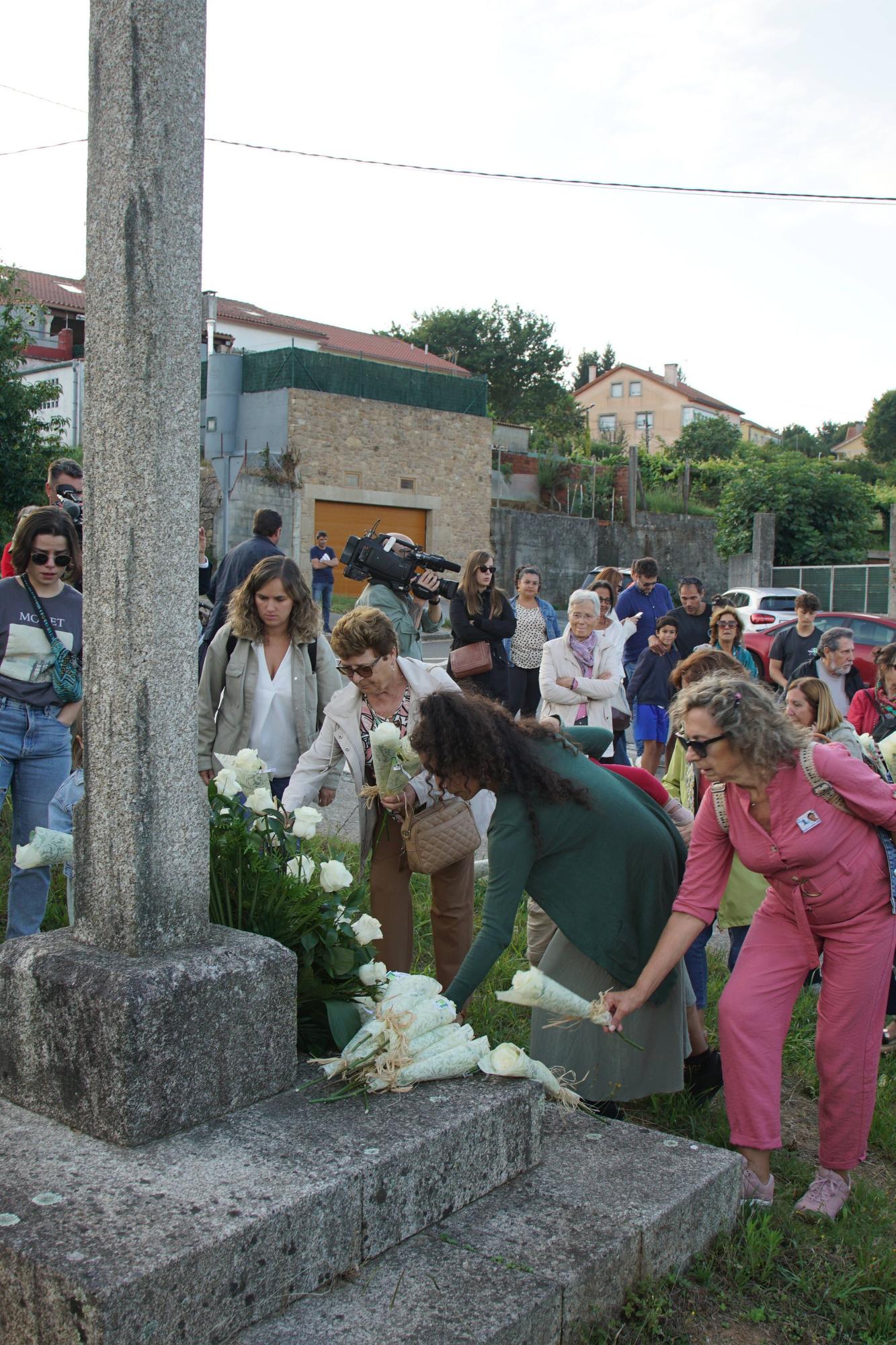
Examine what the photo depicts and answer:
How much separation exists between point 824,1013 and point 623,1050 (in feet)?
2.33

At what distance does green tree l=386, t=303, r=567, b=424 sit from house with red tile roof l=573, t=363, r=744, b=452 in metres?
13.2

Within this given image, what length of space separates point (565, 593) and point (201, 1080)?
31.7m

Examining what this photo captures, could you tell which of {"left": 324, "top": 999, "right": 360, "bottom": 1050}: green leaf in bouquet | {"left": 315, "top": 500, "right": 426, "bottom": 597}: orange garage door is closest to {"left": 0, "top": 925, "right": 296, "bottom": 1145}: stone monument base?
{"left": 324, "top": 999, "right": 360, "bottom": 1050}: green leaf in bouquet

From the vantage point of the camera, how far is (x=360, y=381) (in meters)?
30.6

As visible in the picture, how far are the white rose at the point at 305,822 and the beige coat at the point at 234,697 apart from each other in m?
1.76

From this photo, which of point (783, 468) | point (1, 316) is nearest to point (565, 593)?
point (783, 468)

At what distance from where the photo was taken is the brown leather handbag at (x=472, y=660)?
789 cm

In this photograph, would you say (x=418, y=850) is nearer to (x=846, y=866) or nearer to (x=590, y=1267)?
(x=846, y=866)

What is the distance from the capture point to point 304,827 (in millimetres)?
3438

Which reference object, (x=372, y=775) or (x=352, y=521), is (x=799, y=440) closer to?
(x=352, y=521)

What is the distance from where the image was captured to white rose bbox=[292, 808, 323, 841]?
3434 mm

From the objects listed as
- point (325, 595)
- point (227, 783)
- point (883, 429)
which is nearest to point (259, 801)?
point (227, 783)

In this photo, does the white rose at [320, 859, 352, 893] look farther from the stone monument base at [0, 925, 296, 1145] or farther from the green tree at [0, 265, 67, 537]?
the green tree at [0, 265, 67, 537]

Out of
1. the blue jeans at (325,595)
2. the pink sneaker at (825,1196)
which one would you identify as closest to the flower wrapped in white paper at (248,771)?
the pink sneaker at (825,1196)
